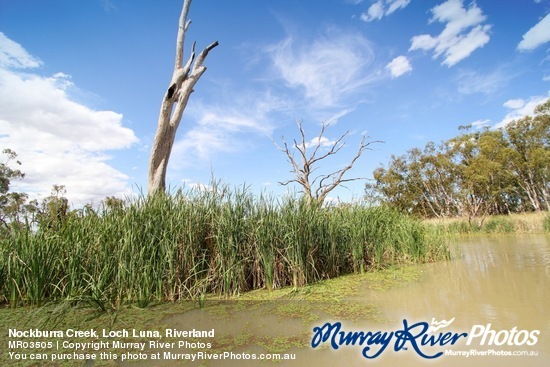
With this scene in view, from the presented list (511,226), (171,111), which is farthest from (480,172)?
(171,111)

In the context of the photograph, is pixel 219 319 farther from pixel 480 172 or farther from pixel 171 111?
pixel 480 172

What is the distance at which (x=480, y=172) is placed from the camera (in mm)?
19016

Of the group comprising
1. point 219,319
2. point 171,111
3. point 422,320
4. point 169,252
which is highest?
point 171,111

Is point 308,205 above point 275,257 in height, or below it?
above

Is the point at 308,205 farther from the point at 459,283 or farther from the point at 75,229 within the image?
the point at 75,229

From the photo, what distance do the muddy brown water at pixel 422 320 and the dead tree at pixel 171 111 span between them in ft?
12.2

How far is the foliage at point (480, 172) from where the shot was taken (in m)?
19.3

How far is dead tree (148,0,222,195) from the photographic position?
6043 millimetres

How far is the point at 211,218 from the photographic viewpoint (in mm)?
4113

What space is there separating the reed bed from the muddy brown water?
0.70 metres

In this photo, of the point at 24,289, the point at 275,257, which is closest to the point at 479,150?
the point at 275,257

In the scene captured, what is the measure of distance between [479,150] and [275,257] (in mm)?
22046

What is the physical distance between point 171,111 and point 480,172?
20.1 m

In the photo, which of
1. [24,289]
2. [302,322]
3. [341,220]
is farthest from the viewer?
[341,220]
